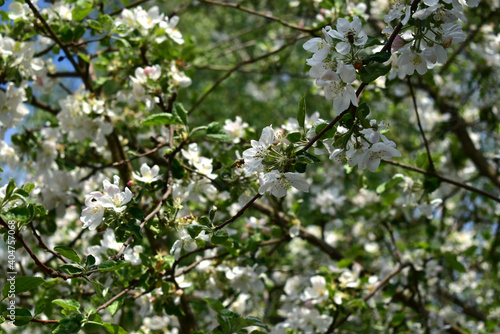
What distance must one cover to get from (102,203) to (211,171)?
49cm

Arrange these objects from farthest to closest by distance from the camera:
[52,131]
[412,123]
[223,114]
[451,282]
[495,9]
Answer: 1. [223,114]
2. [412,123]
3. [451,282]
4. [495,9]
5. [52,131]

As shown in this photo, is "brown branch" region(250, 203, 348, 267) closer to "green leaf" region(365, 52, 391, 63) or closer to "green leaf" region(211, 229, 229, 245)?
"green leaf" region(211, 229, 229, 245)

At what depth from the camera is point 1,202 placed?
3.98 feet

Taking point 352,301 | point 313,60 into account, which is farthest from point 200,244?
point 352,301

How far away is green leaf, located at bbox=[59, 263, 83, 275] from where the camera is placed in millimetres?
1135

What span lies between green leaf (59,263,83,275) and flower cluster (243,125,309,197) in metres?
0.52

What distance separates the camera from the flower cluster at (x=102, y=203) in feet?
4.25

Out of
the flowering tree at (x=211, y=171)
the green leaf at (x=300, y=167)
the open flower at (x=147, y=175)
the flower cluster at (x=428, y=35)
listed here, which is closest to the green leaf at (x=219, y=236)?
the flowering tree at (x=211, y=171)

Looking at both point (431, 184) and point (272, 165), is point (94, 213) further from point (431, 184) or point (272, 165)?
point (431, 184)

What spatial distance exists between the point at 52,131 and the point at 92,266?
1.31 m

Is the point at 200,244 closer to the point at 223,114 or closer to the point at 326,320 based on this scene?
the point at 326,320

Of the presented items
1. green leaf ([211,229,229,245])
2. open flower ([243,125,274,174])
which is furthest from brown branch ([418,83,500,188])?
green leaf ([211,229,229,245])

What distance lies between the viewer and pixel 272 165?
1.18 meters

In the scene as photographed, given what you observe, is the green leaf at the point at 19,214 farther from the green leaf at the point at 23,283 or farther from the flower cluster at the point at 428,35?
the flower cluster at the point at 428,35
